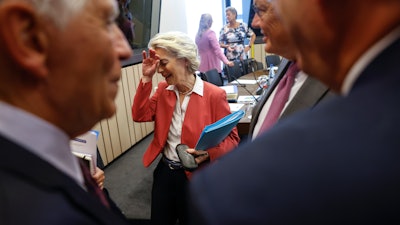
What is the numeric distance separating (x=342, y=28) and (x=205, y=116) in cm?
162

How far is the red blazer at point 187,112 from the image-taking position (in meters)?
2.04

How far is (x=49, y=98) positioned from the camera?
585 mm

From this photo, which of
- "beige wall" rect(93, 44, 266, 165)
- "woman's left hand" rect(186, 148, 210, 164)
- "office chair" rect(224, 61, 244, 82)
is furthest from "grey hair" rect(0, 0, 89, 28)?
"office chair" rect(224, 61, 244, 82)

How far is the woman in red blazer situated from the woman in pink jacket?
3.90m

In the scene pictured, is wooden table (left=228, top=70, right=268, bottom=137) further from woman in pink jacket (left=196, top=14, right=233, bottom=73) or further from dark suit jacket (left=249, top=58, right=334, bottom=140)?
woman in pink jacket (left=196, top=14, right=233, bottom=73)

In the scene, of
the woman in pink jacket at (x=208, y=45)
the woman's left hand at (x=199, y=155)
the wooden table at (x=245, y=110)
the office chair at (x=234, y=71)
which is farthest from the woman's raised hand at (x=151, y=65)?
the woman in pink jacket at (x=208, y=45)

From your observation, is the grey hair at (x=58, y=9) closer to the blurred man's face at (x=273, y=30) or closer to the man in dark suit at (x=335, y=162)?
the man in dark suit at (x=335, y=162)

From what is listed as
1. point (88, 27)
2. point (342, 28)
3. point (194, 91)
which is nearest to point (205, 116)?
point (194, 91)

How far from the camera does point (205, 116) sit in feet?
6.75

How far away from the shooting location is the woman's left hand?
1.91m

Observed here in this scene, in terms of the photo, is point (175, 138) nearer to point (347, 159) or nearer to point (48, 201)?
point (48, 201)

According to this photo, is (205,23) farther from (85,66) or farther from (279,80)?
(85,66)

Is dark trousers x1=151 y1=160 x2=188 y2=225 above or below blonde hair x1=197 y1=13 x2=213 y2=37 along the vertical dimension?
below

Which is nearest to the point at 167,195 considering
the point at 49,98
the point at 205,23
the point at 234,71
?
the point at 49,98
